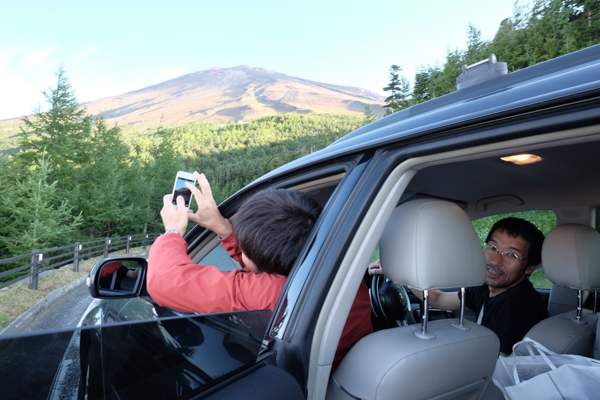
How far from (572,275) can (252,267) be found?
1.66 meters

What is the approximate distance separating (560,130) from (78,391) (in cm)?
115

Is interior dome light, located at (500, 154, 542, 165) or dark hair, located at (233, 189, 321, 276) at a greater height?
interior dome light, located at (500, 154, 542, 165)

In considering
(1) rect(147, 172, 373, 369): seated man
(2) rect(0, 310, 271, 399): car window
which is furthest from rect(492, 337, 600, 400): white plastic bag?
(2) rect(0, 310, 271, 399): car window

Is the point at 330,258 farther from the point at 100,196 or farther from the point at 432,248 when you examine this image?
the point at 100,196

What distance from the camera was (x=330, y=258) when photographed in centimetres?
112

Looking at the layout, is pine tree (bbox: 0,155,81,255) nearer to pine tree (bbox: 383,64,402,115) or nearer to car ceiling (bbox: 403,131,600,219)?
car ceiling (bbox: 403,131,600,219)

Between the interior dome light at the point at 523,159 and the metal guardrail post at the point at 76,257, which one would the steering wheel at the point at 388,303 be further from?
the metal guardrail post at the point at 76,257

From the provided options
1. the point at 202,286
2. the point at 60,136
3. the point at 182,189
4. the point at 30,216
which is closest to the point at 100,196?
the point at 60,136

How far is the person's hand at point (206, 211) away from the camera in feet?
5.68

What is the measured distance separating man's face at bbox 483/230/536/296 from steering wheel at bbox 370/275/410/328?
57cm

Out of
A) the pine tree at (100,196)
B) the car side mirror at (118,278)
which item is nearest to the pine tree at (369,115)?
the pine tree at (100,196)

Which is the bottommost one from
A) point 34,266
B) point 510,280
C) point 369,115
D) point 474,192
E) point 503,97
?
point 34,266

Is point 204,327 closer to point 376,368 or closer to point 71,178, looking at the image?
point 376,368

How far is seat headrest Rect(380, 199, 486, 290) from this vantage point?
1190 mm
